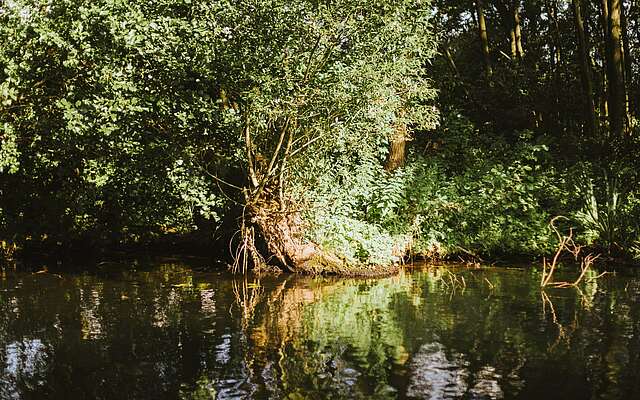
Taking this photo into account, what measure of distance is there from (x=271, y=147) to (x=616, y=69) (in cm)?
1118

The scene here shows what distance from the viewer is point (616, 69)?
20438 millimetres

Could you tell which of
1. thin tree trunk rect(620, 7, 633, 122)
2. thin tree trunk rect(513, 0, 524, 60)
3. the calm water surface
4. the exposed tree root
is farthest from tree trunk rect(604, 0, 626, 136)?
the exposed tree root

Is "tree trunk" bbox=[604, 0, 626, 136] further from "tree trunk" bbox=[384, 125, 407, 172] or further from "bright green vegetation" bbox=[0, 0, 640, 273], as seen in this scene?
"tree trunk" bbox=[384, 125, 407, 172]

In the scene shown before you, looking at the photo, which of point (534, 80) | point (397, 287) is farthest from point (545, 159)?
point (397, 287)

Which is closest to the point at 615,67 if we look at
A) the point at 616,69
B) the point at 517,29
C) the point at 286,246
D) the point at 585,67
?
the point at 616,69

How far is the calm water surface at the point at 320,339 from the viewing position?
749 centimetres

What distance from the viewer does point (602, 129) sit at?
79.3ft

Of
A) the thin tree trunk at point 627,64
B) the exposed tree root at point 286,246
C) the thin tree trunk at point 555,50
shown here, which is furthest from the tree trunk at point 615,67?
the exposed tree root at point 286,246

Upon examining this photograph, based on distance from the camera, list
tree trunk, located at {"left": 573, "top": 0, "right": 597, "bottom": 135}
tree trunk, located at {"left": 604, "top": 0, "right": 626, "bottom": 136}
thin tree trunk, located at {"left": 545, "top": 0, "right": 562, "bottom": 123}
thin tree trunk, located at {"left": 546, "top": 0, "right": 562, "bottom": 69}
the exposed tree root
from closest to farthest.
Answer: the exposed tree root, tree trunk, located at {"left": 604, "top": 0, "right": 626, "bottom": 136}, tree trunk, located at {"left": 573, "top": 0, "right": 597, "bottom": 135}, thin tree trunk, located at {"left": 545, "top": 0, "right": 562, "bottom": 123}, thin tree trunk, located at {"left": 546, "top": 0, "right": 562, "bottom": 69}

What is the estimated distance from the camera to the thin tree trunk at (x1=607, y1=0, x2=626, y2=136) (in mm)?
20438

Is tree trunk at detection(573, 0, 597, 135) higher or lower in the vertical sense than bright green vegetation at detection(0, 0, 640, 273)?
higher

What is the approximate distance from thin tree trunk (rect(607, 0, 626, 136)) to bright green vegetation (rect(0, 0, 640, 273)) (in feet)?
0.20

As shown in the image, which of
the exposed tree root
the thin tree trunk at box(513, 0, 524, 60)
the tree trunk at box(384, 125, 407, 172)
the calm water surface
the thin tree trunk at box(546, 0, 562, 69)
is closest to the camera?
the calm water surface

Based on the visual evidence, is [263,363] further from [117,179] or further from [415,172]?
[415,172]
